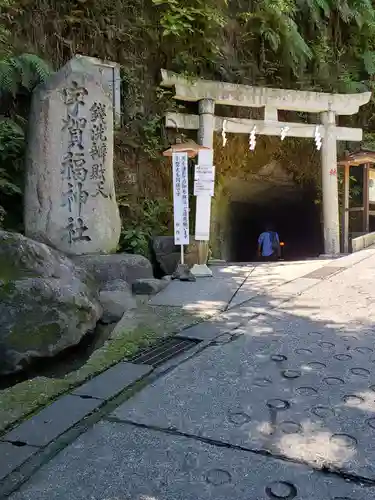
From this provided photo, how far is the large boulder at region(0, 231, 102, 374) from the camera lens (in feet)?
11.5

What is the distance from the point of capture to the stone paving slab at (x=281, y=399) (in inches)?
87.3

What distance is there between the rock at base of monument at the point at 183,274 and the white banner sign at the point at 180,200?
1.57 ft

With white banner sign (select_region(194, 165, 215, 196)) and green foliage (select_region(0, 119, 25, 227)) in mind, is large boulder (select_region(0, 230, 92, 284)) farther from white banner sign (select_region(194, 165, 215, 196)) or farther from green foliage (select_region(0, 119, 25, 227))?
white banner sign (select_region(194, 165, 215, 196))

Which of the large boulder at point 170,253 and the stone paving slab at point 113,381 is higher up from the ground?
the large boulder at point 170,253

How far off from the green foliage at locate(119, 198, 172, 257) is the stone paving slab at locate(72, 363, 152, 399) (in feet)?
15.6

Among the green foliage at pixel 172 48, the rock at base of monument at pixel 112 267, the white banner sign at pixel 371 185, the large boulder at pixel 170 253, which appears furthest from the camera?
the white banner sign at pixel 371 185

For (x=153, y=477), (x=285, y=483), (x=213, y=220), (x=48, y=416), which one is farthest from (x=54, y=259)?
(x=213, y=220)

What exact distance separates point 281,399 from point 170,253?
5.54m

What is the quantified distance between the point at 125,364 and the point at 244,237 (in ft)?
54.0

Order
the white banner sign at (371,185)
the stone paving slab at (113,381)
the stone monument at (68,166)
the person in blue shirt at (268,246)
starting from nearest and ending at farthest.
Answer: the stone paving slab at (113,381) → the stone monument at (68,166) → the white banner sign at (371,185) → the person in blue shirt at (268,246)

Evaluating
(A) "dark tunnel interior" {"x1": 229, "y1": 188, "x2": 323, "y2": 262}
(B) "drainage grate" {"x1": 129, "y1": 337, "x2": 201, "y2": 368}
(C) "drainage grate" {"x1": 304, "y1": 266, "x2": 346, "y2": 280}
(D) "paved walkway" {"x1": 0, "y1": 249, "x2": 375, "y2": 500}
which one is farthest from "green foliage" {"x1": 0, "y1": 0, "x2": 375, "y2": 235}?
(D) "paved walkway" {"x1": 0, "y1": 249, "x2": 375, "y2": 500}

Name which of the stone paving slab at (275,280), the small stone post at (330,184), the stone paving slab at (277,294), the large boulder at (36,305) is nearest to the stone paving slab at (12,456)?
the large boulder at (36,305)

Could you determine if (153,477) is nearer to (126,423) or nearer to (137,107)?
(126,423)

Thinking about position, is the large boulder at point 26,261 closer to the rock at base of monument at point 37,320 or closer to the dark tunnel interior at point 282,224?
the rock at base of monument at point 37,320
